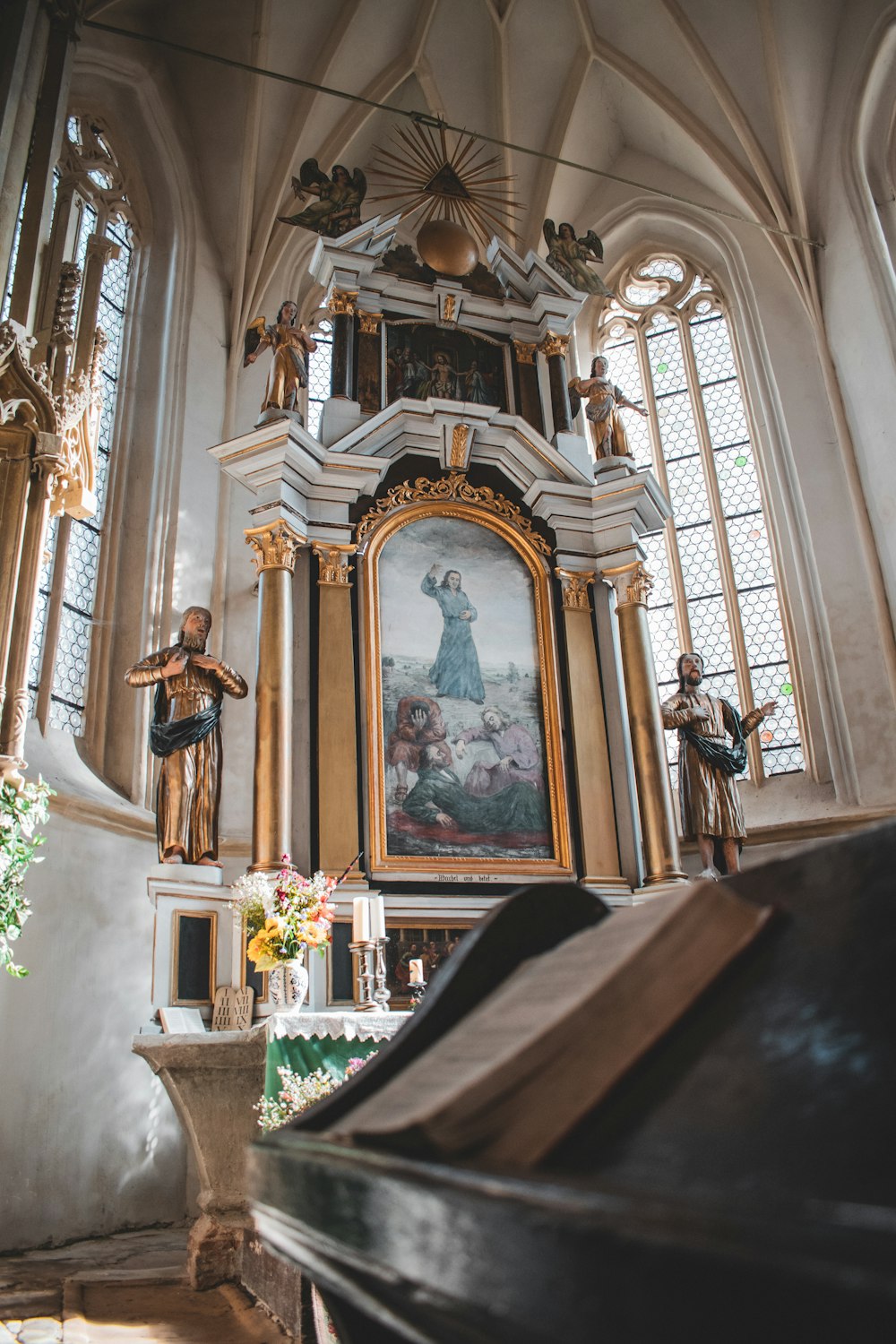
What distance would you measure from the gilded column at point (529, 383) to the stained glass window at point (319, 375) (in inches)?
115

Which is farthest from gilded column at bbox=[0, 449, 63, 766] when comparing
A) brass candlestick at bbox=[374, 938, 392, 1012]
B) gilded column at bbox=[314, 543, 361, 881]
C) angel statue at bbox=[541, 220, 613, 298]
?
angel statue at bbox=[541, 220, 613, 298]

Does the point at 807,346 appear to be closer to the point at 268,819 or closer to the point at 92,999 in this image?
the point at 268,819

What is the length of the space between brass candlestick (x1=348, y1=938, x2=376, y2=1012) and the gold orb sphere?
19.2 feet

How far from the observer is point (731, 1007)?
0.75 m

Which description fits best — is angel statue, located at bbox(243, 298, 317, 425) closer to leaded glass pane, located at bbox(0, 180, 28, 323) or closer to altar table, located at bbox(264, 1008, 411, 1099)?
leaded glass pane, located at bbox(0, 180, 28, 323)

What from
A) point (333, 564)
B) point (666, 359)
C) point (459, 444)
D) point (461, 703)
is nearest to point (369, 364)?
point (459, 444)

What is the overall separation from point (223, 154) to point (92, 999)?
29.7 feet

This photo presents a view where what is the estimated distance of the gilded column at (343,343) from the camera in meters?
8.25

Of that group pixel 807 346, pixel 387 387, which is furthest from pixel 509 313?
pixel 807 346

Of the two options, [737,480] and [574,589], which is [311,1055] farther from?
[737,480]

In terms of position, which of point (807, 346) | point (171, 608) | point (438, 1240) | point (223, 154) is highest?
point (223, 154)

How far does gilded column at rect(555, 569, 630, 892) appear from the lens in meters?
7.20

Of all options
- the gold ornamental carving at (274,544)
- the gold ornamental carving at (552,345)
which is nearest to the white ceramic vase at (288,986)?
the gold ornamental carving at (274,544)

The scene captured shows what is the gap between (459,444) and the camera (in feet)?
26.3
